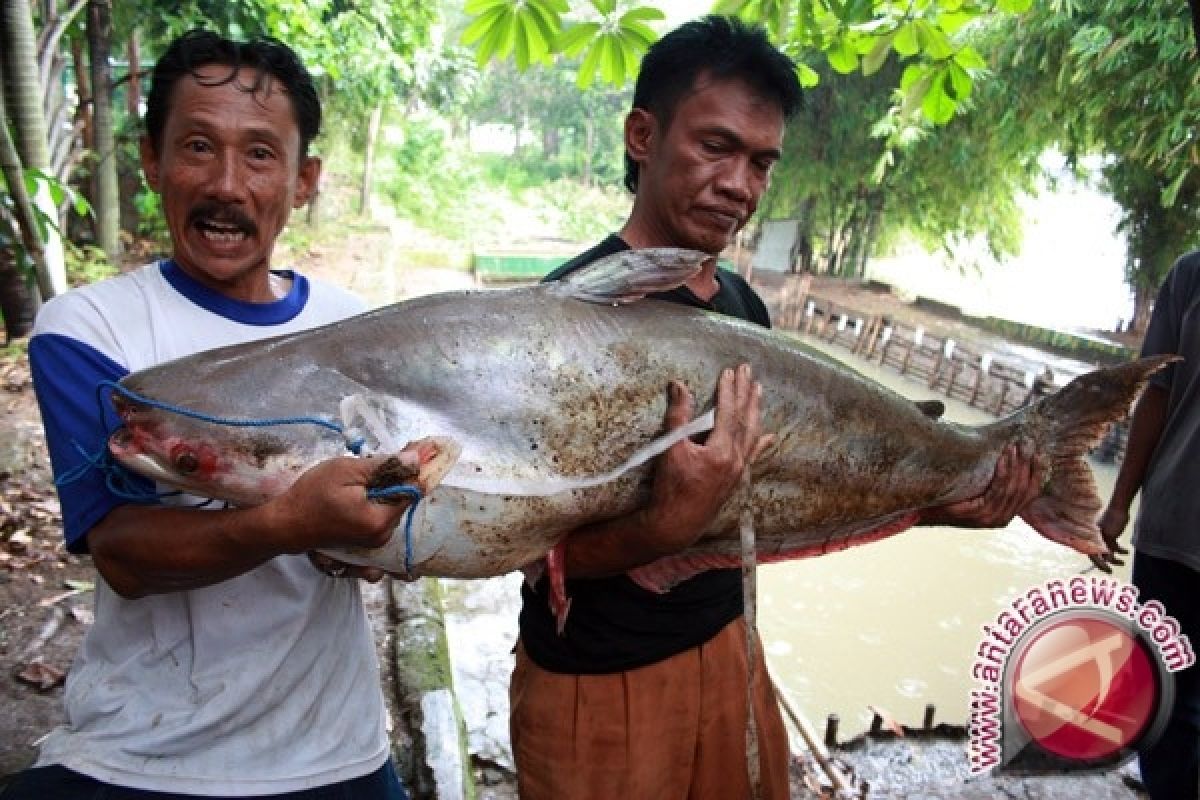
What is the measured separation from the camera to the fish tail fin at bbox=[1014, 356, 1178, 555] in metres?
2.19

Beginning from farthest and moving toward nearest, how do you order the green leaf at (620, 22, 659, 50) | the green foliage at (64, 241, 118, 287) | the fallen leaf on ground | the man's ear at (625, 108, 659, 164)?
1. the green foliage at (64, 241, 118, 287)
2. the fallen leaf on ground
3. the green leaf at (620, 22, 659, 50)
4. the man's ear at (625, 108, 659, 164)

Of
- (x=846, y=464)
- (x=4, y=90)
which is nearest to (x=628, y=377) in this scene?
(x=846, y=464)

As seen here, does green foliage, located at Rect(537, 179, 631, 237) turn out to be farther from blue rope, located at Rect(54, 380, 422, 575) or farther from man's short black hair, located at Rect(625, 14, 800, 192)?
blue rope, located at Rect(54, 380, 422, 575)

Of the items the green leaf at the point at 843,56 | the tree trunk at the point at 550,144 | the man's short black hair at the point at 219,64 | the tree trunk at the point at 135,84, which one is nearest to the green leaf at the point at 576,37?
the green leaf at the point at 843,56

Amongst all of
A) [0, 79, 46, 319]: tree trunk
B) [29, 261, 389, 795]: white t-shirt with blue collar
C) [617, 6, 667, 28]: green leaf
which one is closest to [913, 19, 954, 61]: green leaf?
[617, 6, 667, 28]: green leaf

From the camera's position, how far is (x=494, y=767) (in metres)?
3.30

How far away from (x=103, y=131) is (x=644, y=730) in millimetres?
8515

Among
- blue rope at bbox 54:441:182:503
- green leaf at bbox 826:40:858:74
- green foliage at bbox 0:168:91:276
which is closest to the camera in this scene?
blue rope at bbox 54:441:182:503

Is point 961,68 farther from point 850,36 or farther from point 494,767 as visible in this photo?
point 494,767

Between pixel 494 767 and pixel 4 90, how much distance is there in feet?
16.0

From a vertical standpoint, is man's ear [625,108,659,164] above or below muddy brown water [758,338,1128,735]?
above

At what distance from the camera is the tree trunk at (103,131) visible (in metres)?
7.37

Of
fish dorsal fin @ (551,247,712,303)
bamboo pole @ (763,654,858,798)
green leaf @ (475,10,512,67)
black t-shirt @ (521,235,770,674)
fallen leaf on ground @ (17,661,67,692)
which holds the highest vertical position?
green leaf @ (475,10,512,67)

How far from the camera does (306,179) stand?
174cm
